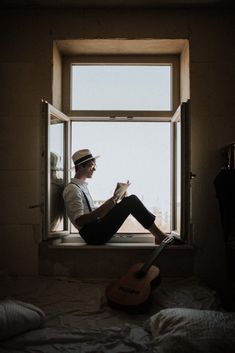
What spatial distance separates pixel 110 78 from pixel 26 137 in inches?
37.0

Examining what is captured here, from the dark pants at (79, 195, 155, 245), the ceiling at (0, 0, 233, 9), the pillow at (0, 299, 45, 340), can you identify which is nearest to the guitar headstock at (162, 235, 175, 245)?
the dark pants at (79, 195, 155, 245)

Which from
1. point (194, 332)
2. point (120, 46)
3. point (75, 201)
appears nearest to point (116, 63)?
point (120, 46)

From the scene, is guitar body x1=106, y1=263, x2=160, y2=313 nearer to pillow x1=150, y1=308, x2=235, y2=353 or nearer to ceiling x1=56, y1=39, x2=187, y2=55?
pillow x1=150, y1=308, x2=235, y2=353

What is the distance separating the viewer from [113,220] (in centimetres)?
306

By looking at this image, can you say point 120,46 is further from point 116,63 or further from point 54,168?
point 54,168

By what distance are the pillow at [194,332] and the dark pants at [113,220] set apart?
1.24m

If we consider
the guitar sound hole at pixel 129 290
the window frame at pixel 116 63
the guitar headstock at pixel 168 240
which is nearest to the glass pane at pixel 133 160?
the window frame at pixel 116 63

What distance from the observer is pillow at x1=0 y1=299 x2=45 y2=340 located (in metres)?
1.74

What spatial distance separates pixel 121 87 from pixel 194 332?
241 cm

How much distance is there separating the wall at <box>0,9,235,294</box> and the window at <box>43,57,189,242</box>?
0.24m

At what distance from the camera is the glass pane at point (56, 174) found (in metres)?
3.13

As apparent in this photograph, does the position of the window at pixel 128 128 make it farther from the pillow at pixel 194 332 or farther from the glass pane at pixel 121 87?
the pillow at pixel 194 332

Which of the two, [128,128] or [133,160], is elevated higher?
[128,128]

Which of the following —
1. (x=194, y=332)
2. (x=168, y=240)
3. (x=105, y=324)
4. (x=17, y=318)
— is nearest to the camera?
(x=194, y=332)
